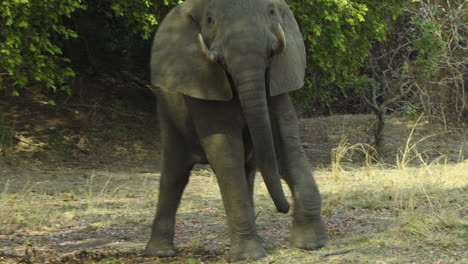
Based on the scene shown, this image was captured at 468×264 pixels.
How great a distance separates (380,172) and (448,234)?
5863 mm


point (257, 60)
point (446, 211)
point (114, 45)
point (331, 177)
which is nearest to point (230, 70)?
point (257, 60)

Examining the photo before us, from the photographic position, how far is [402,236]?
21.7 ft

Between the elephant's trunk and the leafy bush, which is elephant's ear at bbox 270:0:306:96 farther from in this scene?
the leafy bush

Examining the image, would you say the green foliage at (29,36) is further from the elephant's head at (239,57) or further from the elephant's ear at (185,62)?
the elephant's head at (239,57)

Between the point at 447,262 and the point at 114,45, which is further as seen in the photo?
the point at 114,45

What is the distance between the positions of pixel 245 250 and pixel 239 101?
1166mm

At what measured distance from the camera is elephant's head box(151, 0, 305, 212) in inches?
225

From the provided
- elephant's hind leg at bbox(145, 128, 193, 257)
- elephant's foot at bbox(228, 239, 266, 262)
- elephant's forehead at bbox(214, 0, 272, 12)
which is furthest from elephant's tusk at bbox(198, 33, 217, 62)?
elephant's foot at bbox(228, 239, 266, 262)

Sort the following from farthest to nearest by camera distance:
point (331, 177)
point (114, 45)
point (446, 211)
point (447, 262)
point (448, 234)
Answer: point (114, 45) < point (331, 177) < point (446, 211) < point (448, 234) < point (447, 262)

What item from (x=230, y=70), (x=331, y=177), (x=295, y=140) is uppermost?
(x=230, y=70)

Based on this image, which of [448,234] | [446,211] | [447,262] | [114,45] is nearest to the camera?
[447,262]

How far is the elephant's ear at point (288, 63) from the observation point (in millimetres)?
6000

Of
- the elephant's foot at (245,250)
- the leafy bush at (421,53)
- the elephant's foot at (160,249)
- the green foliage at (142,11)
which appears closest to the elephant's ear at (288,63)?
the elephant's foot at (245,250)

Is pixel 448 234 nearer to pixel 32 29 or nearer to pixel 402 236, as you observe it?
pixel 402 236
